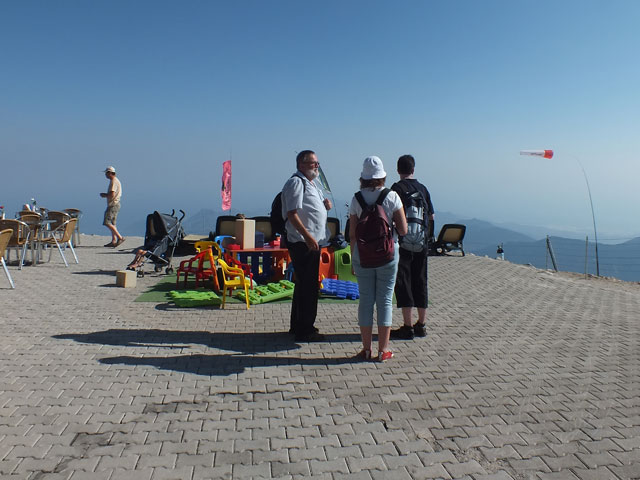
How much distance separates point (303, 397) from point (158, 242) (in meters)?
6.99

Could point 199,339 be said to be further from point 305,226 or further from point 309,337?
point 305,226

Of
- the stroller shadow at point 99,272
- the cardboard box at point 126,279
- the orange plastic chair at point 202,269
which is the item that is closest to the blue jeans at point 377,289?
the orange plastic chair at point 202,269

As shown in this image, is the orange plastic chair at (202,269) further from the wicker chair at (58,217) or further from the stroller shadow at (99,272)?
the wicker chair at (58,217)

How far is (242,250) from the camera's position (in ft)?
28.7

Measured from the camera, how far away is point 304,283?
5.59 metres

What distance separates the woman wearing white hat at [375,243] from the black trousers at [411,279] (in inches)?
29.4

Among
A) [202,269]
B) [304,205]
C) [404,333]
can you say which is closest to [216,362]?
[304,205]

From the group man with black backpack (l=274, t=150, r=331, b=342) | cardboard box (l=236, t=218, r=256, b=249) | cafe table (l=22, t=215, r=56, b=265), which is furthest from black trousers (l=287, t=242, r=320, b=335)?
cafe table (l=22, t=215, r=56, b=265)

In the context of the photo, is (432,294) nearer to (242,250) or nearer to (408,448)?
(242,250)

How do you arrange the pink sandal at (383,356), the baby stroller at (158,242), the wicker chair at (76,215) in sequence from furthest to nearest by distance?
the wicker chair at (76,215) → the baby stroller at (158,242) → the pink sandal at (383,356)

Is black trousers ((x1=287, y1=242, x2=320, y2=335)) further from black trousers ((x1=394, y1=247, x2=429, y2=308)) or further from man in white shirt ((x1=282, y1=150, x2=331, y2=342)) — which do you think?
black trousers ((x1=394, y1=247, x2=429, y2=308))

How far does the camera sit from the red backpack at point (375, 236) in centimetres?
479

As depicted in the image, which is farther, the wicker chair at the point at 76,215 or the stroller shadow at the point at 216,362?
the wicker chair at the point at 76,215

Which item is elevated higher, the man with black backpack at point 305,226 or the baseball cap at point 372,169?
the baseball cap at point 372,169
